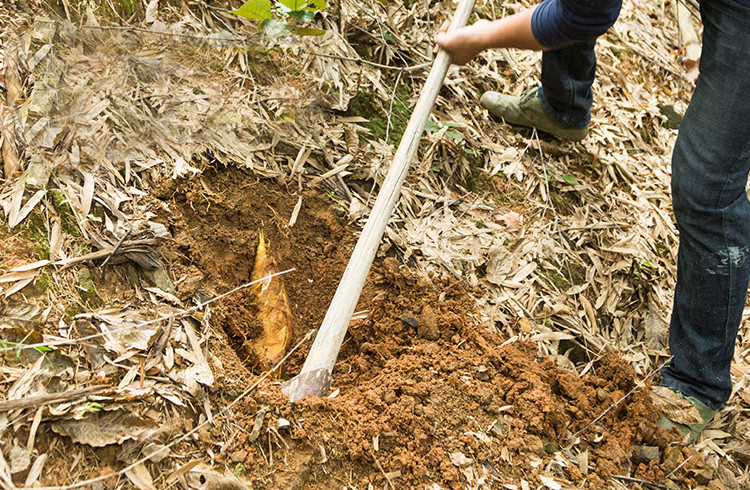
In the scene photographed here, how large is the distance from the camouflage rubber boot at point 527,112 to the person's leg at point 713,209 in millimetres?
1060

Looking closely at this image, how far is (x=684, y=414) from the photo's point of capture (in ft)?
7.70

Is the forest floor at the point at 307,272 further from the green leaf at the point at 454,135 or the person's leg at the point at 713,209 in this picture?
the person's leg at the point at 713,209

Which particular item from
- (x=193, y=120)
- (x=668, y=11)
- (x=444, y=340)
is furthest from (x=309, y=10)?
(x=668, y=11)

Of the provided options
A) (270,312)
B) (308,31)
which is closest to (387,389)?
(270,312)

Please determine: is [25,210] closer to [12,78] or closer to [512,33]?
[12,78]

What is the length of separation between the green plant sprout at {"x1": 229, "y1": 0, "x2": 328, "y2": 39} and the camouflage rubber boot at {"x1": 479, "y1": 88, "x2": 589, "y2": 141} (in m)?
1.18

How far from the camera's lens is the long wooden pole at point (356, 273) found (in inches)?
79.7

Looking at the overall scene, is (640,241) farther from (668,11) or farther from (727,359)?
(668,11)

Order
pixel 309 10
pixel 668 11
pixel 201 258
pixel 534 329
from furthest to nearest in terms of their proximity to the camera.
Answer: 1. pixel 668 11
2. pixel 309 10
3. pixel 534 329
4. pixel 201 258

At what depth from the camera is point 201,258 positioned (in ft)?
7.38

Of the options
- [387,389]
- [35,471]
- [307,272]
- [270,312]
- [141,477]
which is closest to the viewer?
[35,471]

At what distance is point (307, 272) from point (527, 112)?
5.56 ft

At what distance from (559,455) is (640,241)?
5.27 feet

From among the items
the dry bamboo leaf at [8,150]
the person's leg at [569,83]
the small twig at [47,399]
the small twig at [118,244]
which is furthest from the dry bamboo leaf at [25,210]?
the person's leg at [569,83]
